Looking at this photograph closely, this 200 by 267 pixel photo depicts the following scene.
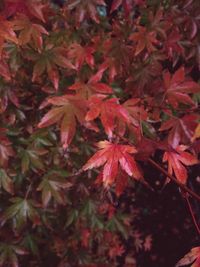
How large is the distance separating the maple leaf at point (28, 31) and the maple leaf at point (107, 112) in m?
0.41

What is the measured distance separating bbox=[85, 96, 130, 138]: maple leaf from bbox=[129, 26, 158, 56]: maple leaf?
489mm

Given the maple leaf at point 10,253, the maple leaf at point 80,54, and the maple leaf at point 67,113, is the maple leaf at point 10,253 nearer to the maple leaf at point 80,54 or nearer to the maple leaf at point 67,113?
the maple leaf at point 80,54

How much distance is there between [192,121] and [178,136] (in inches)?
2.9

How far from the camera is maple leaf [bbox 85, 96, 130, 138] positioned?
152cm

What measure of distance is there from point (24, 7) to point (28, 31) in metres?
0.10

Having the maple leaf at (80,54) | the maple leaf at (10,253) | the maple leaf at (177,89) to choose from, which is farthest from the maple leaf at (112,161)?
the maple leaf at (10,253)

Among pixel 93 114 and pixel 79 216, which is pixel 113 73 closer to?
pixel 93 114

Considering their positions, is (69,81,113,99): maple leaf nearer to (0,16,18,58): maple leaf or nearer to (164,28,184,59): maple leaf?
(0,16,18,58): maple leaf

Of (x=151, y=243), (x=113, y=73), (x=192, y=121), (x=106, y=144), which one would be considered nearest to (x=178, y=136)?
(x=192, y=121)

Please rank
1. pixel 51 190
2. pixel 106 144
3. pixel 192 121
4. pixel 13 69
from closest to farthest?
1. pixel 106 144
2. pixel 192 121
3. pixel 13 69
4. pixel 51 190

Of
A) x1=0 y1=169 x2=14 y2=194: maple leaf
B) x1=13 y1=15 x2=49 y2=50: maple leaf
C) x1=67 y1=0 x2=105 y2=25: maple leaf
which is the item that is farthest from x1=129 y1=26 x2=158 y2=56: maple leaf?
x1=0 y1=169 x2=14 y2=194: maple leaf

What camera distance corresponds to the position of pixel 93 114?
1529mm

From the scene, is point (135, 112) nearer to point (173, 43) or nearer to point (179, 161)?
point (179, 161)

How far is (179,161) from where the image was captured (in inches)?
63.8
